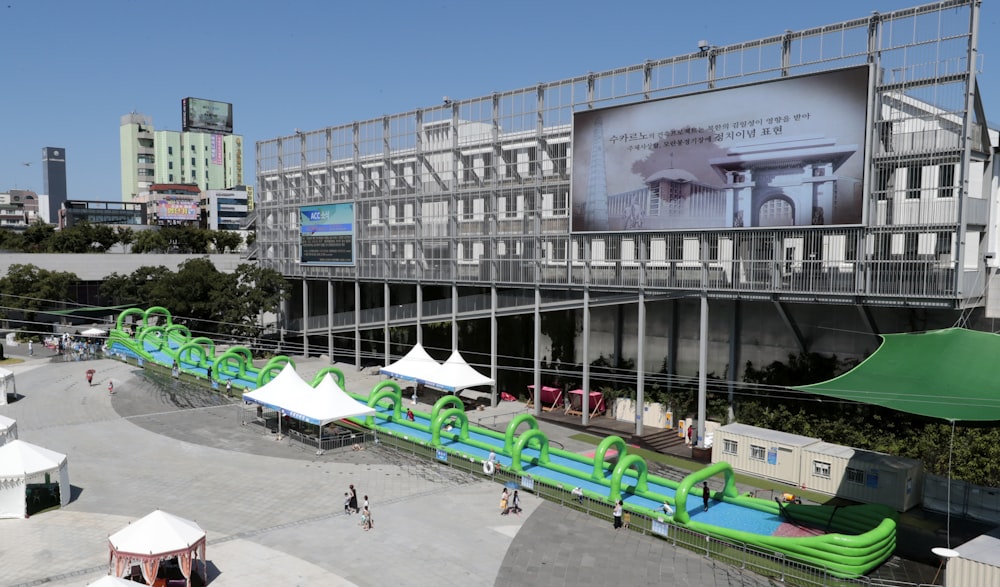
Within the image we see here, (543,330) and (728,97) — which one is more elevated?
(728,97)

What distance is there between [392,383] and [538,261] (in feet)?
34.7

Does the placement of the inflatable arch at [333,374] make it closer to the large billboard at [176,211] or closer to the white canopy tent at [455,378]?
the white canopy tent at [455,378]

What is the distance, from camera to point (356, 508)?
2456 cm

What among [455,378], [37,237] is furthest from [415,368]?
[37,237]

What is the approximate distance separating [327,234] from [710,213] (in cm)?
3270

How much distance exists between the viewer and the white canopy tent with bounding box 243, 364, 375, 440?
32.2m

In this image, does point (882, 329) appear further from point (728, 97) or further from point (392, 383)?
point (392, 383)

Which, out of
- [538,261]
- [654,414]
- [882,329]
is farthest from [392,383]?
[882,329]

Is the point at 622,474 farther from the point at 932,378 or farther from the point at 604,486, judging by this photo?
the point at 932,378

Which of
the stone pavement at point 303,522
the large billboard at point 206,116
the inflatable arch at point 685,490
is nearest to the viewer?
the stone pavement at point 303,522

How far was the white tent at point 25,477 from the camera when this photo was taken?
23.8 meters

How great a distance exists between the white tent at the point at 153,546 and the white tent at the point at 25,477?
7351mm

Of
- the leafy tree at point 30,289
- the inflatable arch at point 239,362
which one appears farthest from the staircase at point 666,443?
the leafy tree at point 30,289

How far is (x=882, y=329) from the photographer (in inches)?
1266
